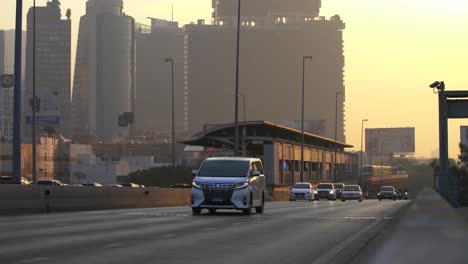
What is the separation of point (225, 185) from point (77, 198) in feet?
26.5

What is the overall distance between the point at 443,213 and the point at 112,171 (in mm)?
88918

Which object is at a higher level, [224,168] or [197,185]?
[224,168]

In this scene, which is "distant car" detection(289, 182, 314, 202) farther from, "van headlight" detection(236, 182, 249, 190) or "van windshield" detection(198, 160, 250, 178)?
"van headlight" detection(236, 182, 249, 190)

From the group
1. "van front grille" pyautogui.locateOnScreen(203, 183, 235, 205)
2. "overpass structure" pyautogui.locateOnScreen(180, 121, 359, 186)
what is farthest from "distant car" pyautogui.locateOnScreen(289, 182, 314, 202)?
"van front grille" pyautogui.locateOnScreen(203, 183, 235, 205)

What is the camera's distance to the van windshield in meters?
28.1

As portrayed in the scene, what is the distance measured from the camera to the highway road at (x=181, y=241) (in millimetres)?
13422

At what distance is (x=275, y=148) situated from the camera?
75.1 metres

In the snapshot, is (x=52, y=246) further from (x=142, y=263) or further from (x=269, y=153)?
(x=269, y=153)

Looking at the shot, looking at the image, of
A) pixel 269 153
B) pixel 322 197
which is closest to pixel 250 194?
pixel 322 197

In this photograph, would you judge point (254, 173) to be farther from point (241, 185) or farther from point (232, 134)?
point (232, 134)

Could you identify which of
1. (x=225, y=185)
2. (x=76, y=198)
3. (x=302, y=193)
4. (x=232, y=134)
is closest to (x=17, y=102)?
(x=76, y=198)

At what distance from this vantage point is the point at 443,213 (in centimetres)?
2631

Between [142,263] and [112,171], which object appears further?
[112,171]

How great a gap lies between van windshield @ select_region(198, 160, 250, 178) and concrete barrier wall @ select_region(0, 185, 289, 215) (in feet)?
20.6
